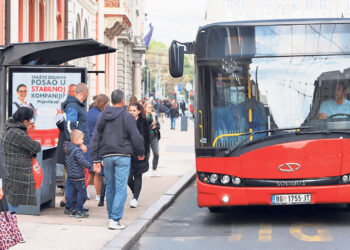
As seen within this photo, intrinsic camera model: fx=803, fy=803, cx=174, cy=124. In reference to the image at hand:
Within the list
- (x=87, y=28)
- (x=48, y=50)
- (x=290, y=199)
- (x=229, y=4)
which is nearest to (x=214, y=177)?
(x=290, y=199)

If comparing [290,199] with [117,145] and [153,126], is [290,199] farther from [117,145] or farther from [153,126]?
[153,126]

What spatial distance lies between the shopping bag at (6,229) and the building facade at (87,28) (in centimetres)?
809

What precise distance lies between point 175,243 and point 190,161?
12239mm

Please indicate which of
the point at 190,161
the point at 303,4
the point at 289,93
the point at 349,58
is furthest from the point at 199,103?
the point at 303,4

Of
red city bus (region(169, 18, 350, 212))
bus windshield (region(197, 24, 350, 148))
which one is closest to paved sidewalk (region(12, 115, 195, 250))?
red city bus (region(169, 18, 350, 212))

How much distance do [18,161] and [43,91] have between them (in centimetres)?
382

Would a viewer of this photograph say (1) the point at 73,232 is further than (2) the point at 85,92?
No

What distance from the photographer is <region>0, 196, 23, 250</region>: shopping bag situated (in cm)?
607

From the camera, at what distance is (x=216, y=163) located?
10.2m

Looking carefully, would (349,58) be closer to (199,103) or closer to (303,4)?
(199,103)

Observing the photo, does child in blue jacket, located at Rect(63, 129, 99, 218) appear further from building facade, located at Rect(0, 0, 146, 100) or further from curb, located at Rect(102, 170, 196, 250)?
building facade, located at Rect(0, 0, 146, 100)

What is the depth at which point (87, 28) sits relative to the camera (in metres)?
33.6

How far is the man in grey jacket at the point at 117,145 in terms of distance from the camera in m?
9.53

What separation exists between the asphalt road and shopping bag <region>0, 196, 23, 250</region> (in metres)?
2.79
